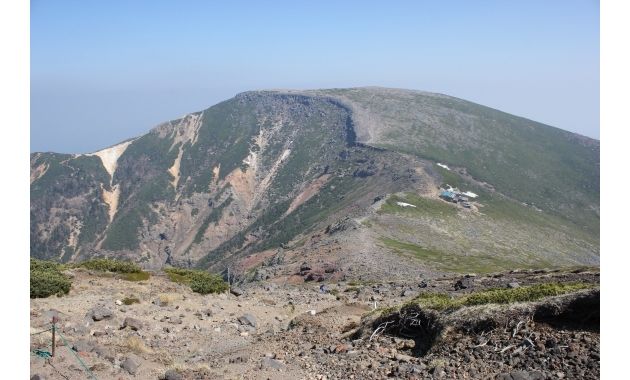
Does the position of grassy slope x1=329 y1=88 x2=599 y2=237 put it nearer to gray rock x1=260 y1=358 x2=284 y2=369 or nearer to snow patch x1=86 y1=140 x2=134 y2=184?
snow patch x1=86 y1=140 x2=134 y2=184

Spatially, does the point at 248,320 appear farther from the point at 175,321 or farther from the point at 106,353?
the point at 106,353

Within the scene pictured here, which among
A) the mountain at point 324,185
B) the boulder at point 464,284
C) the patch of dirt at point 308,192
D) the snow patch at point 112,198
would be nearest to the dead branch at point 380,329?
the boulder at point 464,284

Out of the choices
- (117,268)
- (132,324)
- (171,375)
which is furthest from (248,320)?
(117,268)

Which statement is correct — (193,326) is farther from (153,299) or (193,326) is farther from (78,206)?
(78,206)

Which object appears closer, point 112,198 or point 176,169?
point 112,198

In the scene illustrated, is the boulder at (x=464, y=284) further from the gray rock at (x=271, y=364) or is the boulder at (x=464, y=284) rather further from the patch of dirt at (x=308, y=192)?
the patch of dirt at (x=308, y=192)

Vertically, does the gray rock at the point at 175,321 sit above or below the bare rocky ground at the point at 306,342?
below
